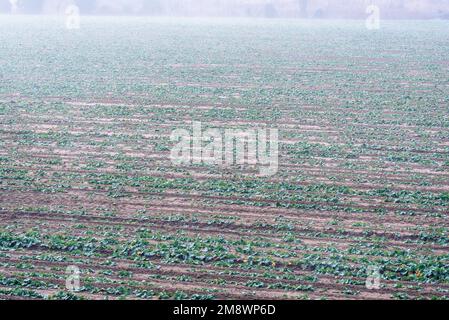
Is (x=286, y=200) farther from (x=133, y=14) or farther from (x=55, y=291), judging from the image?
(x=133, y=14)

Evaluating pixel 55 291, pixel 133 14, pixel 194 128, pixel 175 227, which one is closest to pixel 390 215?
pixel 175 227

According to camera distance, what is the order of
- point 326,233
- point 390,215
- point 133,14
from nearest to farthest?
point 326,233 → point 390,215 → point 133,14

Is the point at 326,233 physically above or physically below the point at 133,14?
below

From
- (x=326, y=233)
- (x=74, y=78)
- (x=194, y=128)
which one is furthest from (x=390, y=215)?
(x=74, y=78)

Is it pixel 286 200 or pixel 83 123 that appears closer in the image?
pixel 286 200

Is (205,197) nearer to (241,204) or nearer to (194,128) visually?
(241,204)
